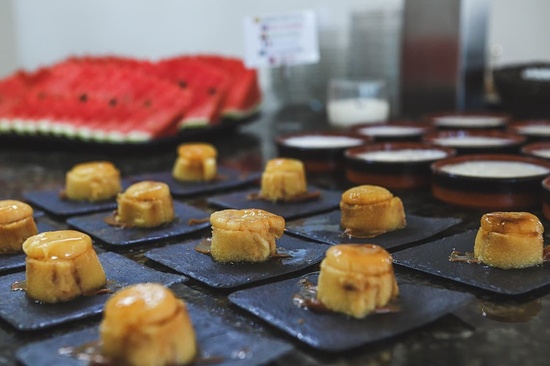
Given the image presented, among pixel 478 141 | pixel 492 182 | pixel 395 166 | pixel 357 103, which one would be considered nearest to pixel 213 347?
pixel 492 182

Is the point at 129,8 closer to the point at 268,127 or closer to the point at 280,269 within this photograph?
the point at 268,127

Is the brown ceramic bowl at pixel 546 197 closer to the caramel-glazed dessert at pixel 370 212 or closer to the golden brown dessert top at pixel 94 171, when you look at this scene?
the caramel-glazed dessert at pixel 370 212

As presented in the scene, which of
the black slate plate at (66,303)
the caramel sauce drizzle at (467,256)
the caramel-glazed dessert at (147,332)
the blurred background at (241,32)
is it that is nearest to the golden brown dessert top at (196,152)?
the black slate plate at (66,303)

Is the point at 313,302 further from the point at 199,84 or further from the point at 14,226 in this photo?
the point at 199,84

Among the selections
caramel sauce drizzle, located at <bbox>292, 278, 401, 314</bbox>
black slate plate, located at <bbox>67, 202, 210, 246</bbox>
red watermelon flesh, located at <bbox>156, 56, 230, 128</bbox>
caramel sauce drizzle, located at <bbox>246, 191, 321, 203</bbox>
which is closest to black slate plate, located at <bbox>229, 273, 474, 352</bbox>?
caramel sauce drizzle, located at <bbox>292, 278, 401, 314</bbox>

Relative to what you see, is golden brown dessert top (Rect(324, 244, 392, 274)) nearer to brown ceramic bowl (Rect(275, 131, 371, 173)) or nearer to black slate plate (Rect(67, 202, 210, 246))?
black slate plate (Rect(67, 202, 210, 246))

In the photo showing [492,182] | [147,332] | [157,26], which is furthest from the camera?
[157,26]
